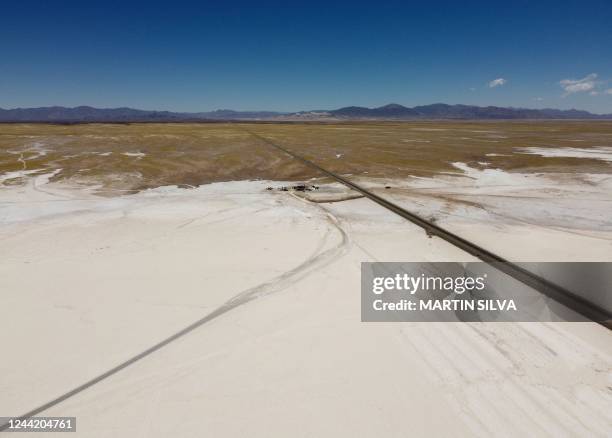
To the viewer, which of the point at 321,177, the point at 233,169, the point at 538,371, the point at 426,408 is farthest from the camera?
the point at 233,169

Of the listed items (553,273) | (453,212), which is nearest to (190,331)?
(553,273)

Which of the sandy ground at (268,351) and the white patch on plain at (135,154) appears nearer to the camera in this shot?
the sandy ground at (268,351)

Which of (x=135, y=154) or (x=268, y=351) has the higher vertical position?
(x=135, y=154)

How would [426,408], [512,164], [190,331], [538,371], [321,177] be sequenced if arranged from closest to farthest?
[426,408], [538,371], [190,331], [321,177], [512,164]

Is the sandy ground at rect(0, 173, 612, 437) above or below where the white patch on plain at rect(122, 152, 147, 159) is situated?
below

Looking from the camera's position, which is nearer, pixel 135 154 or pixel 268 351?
pixel 268 351

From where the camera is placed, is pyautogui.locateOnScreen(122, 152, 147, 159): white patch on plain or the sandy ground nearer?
the sandy ground

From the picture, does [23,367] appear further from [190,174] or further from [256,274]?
[190,174]

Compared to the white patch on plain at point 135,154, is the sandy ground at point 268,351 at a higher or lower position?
lower
